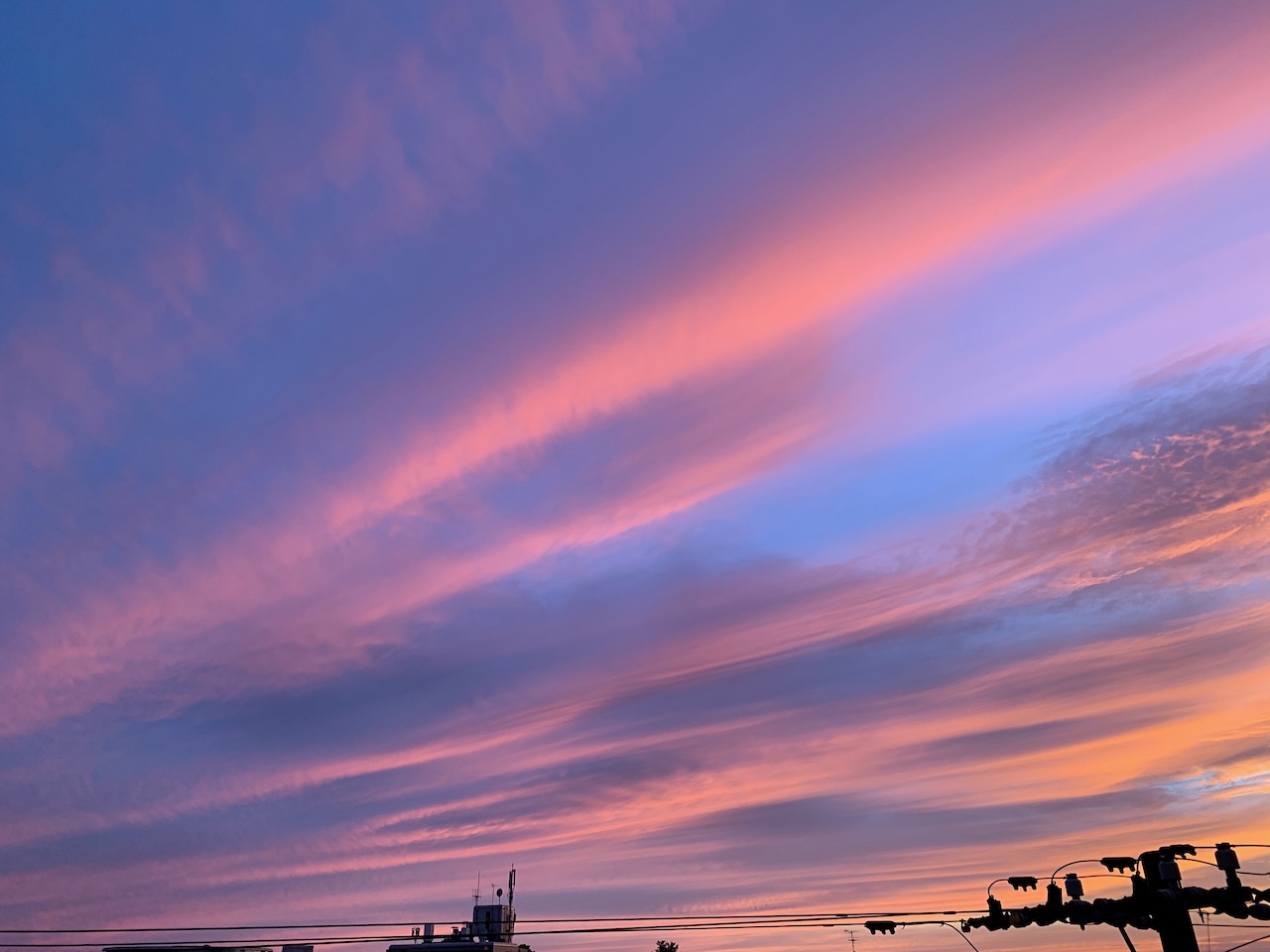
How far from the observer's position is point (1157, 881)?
33594mm

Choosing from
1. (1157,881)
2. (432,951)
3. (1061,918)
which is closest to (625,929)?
(1061,918)

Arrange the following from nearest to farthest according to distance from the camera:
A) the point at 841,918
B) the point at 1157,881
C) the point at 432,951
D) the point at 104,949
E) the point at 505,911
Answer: the point at 1157,881, the point at 841,918, the point at 432,951, the point at 104,949, the point at 505,911

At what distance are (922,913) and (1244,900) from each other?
58.2 ft

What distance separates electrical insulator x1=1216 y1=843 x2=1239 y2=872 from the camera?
103 ft

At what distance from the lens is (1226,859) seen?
31.4 m

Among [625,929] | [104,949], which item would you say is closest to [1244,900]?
[625,929]

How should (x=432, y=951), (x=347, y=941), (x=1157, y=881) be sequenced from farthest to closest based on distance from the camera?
Result: (x=432, y=951) → (x=347, y=941) → (x=1157, y=881)

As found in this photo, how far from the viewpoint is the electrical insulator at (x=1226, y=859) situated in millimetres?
31250

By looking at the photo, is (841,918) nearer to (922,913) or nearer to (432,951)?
(922,913)

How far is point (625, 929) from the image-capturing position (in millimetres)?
42312

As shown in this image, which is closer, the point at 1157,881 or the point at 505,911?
the point at 1157,881

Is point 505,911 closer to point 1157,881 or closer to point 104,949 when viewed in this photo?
point 104,949

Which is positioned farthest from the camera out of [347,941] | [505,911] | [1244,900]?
[505,911]

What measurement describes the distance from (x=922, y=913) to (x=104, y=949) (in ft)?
284
